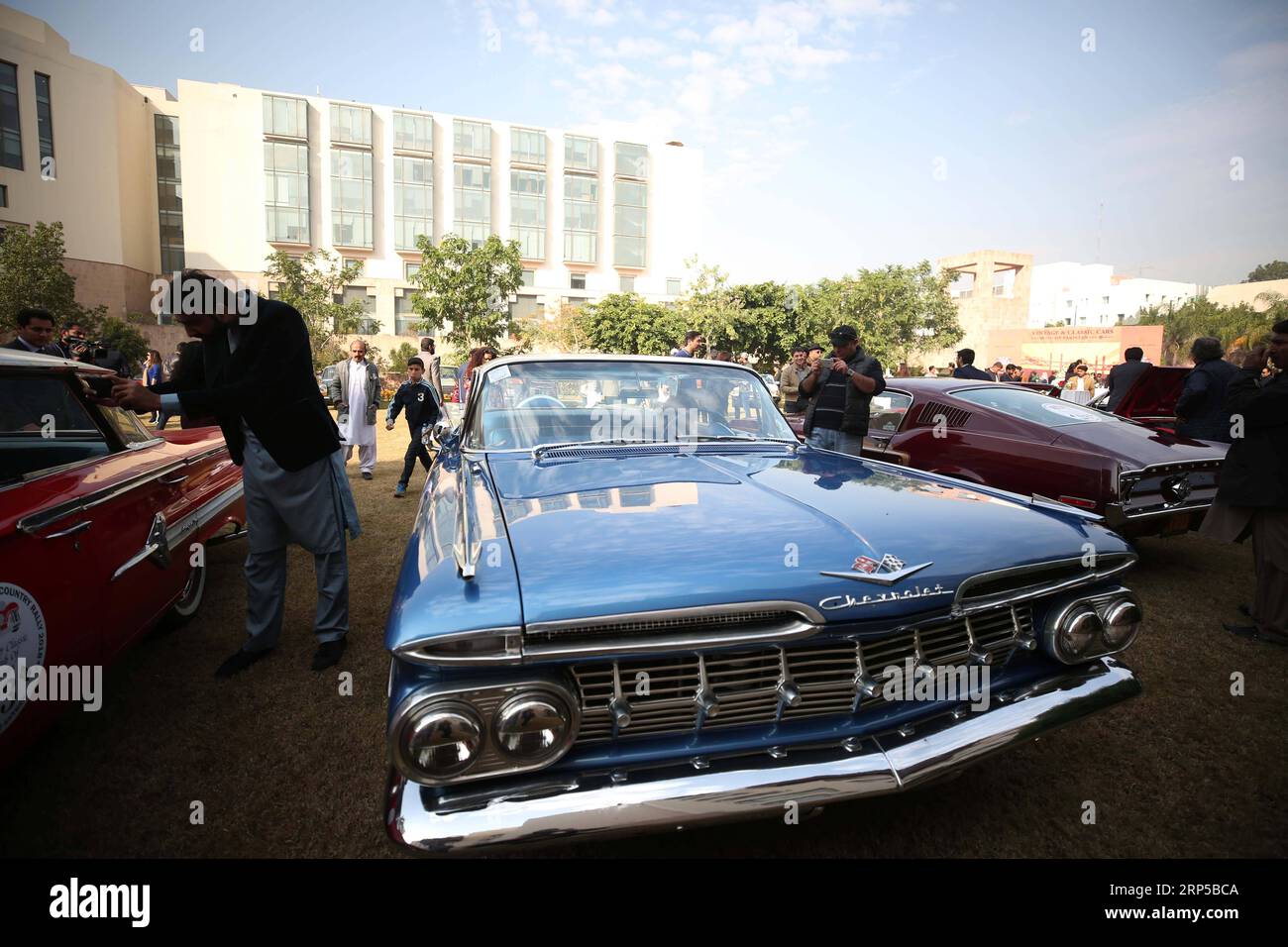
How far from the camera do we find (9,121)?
35.7 meters

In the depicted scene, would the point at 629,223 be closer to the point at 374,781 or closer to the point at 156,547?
the point at 156,547

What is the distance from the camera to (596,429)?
2.91m

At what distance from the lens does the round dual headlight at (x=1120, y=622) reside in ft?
6.45

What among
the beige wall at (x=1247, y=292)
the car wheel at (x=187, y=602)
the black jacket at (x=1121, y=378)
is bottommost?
the car wheel at (x=187, y=602)

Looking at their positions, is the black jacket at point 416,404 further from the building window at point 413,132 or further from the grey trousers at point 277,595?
the building window at point 413,132

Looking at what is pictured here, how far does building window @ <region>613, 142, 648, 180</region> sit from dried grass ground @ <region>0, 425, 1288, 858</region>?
5606cm

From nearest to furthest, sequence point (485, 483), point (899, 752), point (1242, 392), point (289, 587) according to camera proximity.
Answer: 1. point (899, 752)
2. point (485, 483)
3. point (1242, 392)
4. point (289, 587)

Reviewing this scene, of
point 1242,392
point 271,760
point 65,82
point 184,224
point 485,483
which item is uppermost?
point 65,82

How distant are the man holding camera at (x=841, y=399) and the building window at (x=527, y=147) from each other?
51.3 meters

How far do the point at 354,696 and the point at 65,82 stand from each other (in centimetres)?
5573

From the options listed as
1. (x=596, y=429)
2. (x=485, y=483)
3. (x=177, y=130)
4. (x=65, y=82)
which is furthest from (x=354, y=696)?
(x=177, y=130)

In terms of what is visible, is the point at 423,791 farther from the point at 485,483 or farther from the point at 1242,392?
the point at 1242,392

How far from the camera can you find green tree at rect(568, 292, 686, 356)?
3781 centimetres

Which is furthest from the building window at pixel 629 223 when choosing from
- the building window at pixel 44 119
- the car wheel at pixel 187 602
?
the car wheel at pixel 187 602
